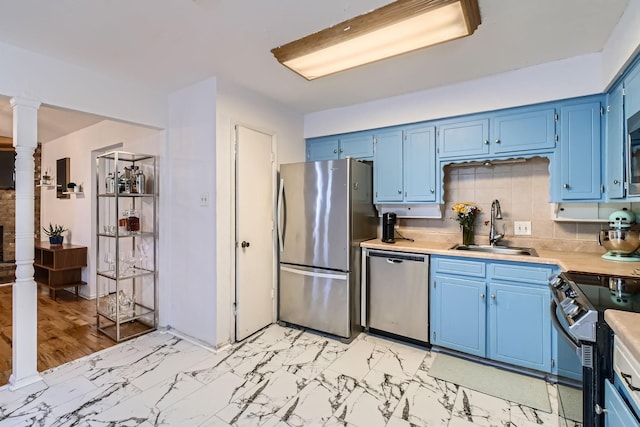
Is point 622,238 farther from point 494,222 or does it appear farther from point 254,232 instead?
point 254,232

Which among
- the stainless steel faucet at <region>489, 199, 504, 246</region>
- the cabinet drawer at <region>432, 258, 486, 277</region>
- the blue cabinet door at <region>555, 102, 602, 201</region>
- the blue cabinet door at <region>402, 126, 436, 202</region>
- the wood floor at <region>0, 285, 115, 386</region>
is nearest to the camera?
the blue cabinet door at <region>555, 102, 602, 201</region>

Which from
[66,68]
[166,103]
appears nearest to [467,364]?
[166,103]

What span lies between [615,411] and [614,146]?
1813mm

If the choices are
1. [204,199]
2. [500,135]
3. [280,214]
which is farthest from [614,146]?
[204,199]

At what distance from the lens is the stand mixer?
6.64 feet

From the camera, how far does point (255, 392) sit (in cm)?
206

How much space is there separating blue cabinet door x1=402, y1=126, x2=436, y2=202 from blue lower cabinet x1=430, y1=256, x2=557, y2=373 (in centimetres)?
70

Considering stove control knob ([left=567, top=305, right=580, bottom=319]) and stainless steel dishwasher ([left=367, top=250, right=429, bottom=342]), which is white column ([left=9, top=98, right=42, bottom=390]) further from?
stove control knob ([left=567, top=305, right=580, bottom=319])

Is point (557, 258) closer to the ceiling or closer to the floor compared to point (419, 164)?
closer to the floor

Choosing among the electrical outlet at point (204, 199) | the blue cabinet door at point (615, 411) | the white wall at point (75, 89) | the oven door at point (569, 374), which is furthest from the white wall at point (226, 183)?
the blue cabinet door at point (615, 411)

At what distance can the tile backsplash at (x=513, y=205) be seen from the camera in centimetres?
254

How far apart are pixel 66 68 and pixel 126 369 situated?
2347 millimetres

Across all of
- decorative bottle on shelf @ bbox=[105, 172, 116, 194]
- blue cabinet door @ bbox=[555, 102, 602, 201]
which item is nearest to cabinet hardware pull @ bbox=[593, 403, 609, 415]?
blue cabinet door @ bbox=[555, 102, 602, 201]

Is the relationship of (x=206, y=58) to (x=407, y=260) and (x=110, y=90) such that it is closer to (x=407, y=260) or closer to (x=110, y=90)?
(x=110, y=90)
